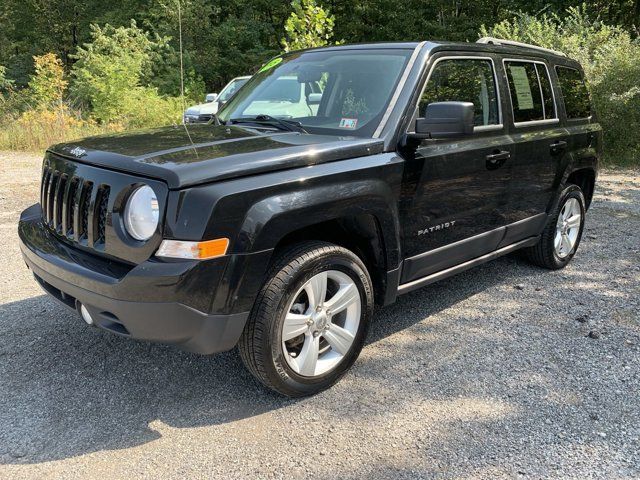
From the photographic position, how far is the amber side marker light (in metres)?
2.41

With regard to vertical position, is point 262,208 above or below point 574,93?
below

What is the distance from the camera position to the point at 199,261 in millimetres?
2412

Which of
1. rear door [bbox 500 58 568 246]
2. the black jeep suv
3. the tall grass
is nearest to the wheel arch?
rear door [bbox 500 58 568 246]

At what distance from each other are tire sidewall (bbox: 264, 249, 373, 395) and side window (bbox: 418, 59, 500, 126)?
111cm

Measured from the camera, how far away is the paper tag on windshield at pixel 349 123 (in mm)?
3318

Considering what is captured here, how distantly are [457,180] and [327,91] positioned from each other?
1.04 metres

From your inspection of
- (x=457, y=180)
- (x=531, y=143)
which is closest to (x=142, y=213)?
(x=457, y=180)

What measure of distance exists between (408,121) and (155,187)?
1587 mm

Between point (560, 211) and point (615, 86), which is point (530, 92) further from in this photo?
point (615, 86)

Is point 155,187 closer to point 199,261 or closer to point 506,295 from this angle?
point 199,261

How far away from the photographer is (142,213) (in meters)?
2.53

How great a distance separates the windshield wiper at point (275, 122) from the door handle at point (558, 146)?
2241 mm

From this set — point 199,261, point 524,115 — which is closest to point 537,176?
point 524,115

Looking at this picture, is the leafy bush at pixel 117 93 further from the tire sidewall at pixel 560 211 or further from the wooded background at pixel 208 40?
the tire sidewall at pixel 560 211
